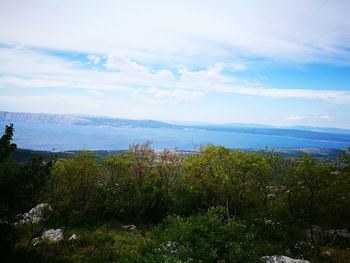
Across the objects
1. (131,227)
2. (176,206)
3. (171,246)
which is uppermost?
(171,246)

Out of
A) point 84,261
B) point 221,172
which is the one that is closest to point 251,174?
point 221,172

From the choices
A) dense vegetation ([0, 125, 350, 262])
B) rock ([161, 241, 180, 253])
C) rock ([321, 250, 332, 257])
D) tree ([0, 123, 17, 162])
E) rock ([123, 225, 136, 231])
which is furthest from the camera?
rock ([123, 225, 136, 231])

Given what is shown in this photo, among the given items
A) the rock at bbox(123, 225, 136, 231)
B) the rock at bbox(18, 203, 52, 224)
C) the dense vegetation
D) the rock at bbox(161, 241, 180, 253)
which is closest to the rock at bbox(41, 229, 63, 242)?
the dense vegetation

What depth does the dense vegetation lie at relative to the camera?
1994cm

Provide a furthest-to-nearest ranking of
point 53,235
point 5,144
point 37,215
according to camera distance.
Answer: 1. point 37,215
2. point 53,235
3. point 5,144

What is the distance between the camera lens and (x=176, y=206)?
49.2 metres

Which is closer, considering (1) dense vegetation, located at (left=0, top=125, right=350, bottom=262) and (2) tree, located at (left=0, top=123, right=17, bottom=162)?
(1) dense vegetation, located at (left=0, top=125, right=350, bottom=262)

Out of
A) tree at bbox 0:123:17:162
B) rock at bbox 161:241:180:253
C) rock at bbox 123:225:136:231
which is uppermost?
tree at bbox 0:123:17:162

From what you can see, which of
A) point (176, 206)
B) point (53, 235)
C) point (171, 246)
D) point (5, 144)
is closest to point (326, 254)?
point (171, 246)

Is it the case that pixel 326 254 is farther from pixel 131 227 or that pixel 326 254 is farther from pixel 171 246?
pixel 131 227

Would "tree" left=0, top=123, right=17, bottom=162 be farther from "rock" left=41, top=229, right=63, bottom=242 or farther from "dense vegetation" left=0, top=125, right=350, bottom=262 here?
"rock" left=41, top=229, right=63, bottom=242

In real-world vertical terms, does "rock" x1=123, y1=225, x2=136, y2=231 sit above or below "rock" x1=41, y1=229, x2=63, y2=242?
below

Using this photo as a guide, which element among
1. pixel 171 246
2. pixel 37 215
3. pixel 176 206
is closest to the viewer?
pixel 171 246

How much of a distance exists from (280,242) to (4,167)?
25.9m
